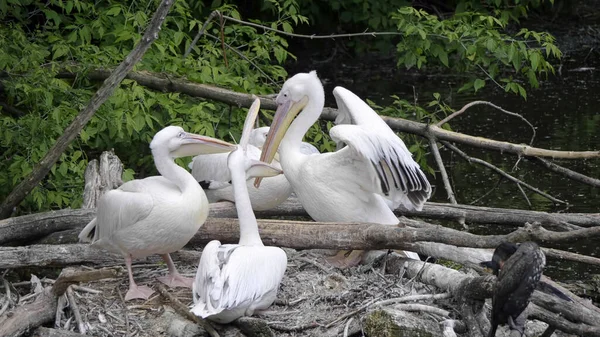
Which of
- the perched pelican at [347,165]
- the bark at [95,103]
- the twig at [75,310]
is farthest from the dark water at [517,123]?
the twig at [75,310]

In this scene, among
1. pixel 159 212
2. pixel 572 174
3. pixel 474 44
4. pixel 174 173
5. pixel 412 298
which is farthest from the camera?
pixel 474 44

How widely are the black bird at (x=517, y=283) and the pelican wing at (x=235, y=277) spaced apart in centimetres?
108

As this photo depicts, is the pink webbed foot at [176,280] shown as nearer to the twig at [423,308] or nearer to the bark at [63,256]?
the bark at [63,256]

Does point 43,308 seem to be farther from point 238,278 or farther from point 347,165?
point 347,165

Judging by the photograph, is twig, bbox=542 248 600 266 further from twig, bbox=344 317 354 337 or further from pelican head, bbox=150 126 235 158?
pelican head, bbox=150 126 235 158

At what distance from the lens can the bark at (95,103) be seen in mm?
5273

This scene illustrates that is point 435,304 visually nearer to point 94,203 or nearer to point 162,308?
point 162,308

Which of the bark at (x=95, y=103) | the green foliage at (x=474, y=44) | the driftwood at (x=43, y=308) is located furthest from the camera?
the green foliage at (x=474, y=44)

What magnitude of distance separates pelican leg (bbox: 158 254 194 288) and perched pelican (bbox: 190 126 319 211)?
952mm

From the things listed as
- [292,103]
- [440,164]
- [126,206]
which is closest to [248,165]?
[126,206]

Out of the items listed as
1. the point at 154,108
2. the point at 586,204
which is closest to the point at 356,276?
the point at 154,108

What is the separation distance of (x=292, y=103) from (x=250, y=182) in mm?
560

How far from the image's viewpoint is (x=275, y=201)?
6.12m

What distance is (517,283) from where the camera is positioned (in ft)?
13.2
